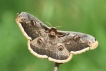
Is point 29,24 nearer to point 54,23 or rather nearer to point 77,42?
point 77,42

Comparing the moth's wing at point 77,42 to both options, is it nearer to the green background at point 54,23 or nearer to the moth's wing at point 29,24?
the moth's wing at point 29,24

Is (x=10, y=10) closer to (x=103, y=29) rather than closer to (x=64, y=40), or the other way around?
(x=103, y=29)

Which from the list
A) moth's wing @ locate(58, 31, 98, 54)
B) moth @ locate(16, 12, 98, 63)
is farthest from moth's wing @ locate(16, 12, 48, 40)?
moth's wing @ locate(58, 31, 98, 54)

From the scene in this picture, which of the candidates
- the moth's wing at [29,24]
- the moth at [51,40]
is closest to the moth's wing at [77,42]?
the moth at [51,40]

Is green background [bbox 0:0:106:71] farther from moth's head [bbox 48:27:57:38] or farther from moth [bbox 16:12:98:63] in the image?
moth's head [bbox 48:27:57:38]

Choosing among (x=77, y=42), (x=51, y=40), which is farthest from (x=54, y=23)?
(x=51, y=40)

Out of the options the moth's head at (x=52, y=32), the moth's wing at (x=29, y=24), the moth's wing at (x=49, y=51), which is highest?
the moth's wing at (x=29, y=24)

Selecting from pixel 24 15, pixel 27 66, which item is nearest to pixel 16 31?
pixel 27 66
